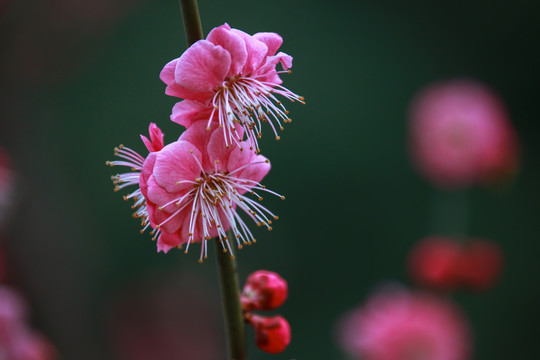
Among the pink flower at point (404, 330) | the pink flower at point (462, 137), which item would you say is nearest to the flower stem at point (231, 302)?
the pink flower at point (404, 330)

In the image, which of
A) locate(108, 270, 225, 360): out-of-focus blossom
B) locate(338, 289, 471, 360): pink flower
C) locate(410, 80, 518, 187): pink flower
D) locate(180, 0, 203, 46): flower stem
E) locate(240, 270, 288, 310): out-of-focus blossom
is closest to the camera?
locate(180, 0, 203, 46): flower stem

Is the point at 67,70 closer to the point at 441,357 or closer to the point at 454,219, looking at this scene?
the point at 454,219

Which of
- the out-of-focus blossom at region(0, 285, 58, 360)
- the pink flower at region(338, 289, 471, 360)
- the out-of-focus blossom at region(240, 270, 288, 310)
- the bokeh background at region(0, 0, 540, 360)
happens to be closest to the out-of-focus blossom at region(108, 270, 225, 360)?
the bokeh background at region(0, 0, 540, 360)

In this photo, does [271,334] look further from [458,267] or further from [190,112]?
[458,267]

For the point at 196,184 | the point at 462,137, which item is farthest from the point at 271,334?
the point at 462,137

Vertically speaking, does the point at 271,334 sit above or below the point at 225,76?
below

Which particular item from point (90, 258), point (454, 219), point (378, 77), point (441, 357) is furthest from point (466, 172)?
point (90, 258)

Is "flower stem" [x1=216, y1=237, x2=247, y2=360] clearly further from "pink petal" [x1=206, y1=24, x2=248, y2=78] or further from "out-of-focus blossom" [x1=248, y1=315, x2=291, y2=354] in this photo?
"pink petal" [x1=206, y1=24, x2=248, y2=78]
